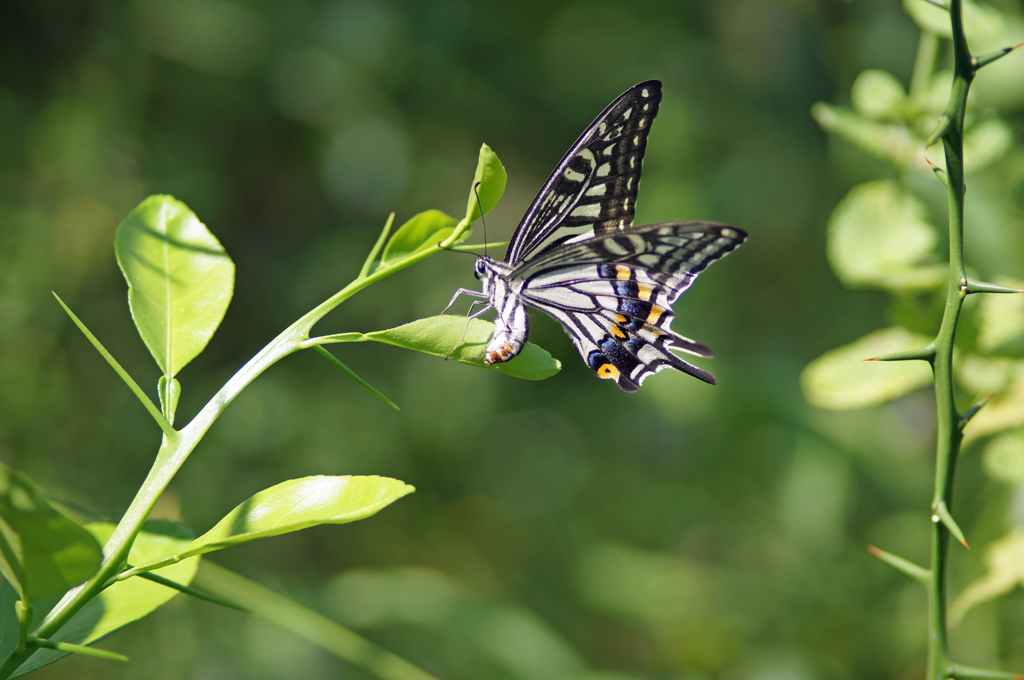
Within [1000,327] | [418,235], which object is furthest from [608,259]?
[1000,327]

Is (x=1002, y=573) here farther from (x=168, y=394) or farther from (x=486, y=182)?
(x=168, y=394)

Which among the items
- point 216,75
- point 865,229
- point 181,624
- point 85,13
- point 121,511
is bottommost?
point 181,624

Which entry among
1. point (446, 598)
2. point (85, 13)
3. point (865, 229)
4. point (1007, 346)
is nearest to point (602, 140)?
point (865, 229)

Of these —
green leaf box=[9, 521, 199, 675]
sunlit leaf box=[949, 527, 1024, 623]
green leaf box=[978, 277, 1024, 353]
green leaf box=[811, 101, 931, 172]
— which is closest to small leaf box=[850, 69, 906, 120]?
green leaf box=[811, 101, 931, 172]

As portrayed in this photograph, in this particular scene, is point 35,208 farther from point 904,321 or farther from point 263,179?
point 904,321

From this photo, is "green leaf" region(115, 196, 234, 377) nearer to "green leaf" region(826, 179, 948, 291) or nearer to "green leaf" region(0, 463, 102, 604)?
"green leaf" region(0, 463, 102, 604)

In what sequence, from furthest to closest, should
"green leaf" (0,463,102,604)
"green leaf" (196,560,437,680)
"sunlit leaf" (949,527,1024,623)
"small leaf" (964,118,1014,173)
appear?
"green leaf" (196,560,437,680), "small leaf" (964,118,1014,173), "sunlit leaf" (949,527,1024,623), "green leaf" (0,463,102,604)
